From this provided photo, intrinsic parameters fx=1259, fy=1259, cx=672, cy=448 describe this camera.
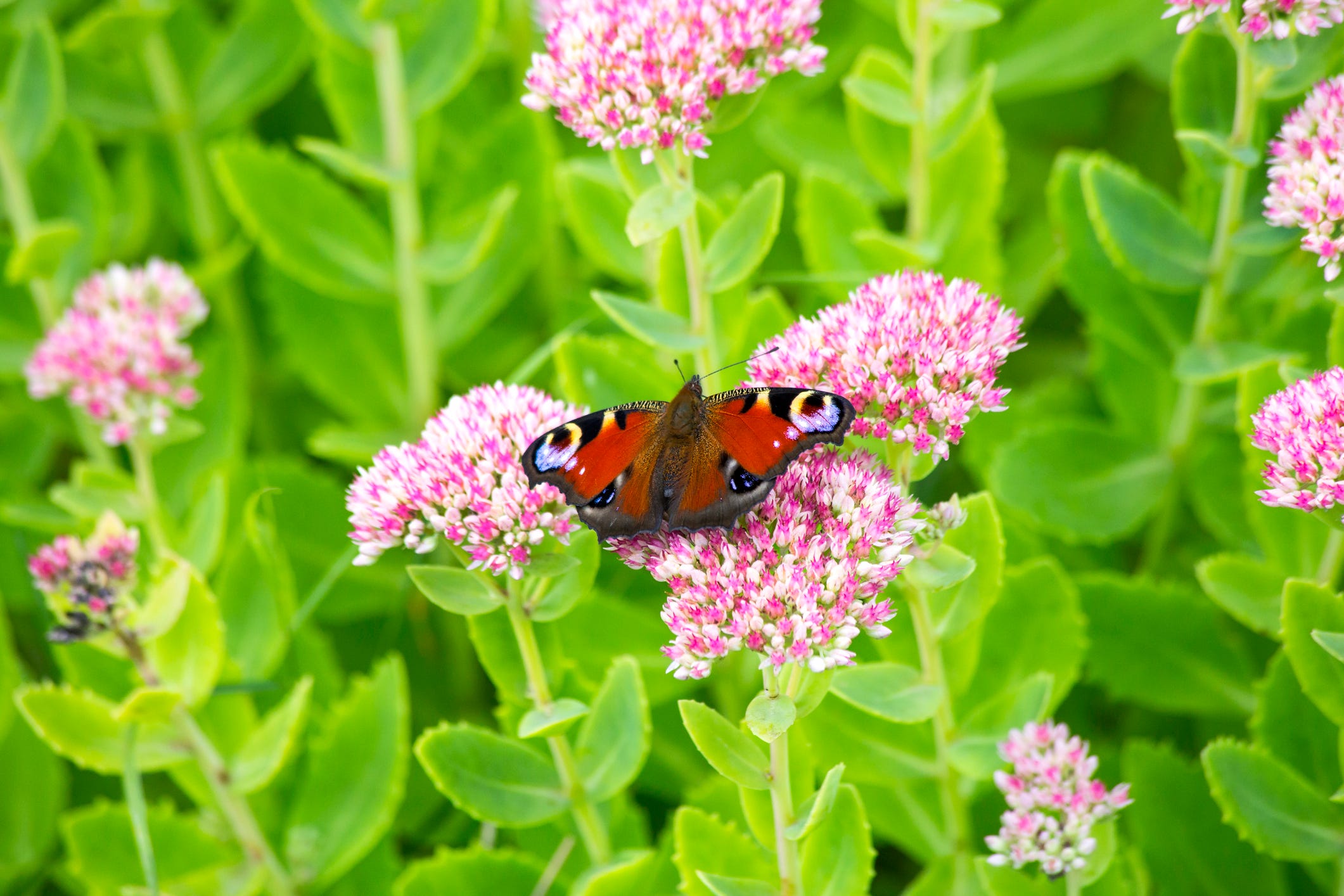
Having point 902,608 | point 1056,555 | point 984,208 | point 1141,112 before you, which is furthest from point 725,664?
point 1141,112

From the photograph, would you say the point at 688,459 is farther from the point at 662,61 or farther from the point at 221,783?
the point at 221,783

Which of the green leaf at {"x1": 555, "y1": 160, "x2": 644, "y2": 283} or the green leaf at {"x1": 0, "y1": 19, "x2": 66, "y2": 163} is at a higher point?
the green leaf at {"x1": 0, "y1": 19, "x2": 66, "y2": 163}

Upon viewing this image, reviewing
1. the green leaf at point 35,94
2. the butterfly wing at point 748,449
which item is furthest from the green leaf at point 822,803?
the green leaf at point 35,94

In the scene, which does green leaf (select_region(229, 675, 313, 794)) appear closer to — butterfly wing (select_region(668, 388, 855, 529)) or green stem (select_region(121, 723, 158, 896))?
green stem (select_region(121, 723, 158, 896))

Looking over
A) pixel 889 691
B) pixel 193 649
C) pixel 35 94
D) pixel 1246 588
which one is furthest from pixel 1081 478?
pixel 35 94

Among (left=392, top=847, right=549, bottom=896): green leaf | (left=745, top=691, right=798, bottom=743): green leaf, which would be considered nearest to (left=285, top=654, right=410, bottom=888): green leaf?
(left=392, top=847, right=549, bottom=896): green leaf

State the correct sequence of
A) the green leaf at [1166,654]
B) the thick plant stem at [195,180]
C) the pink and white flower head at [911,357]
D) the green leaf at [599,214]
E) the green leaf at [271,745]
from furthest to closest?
the thick plant stem at [195,180] < the green leaf at [599,214] < the green leaf at [1166,654] < the green leaf at [271,745] < the pink and white flower head at [911,357]

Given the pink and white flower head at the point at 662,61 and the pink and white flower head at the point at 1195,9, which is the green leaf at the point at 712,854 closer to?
the pink and white flower head at the point at 662,61
